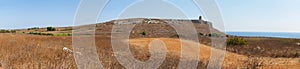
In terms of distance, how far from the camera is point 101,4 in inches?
200

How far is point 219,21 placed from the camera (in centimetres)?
558

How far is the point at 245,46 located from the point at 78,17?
21378 mm

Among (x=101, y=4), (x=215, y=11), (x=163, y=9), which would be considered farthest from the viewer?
(x=163, y=9)

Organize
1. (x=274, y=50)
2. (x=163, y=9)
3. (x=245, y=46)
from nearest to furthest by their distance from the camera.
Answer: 1. (x=163, y=9)
2. (x=274, y=50)
3. (x=245, y=46)

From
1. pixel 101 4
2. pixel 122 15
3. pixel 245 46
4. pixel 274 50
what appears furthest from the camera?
pixel 245 46

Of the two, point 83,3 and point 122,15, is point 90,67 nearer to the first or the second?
point 83,3

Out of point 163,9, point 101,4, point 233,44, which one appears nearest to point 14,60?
point 101,4

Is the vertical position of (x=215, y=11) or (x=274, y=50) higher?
(x=215, y=11)

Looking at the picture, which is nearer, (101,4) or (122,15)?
(101,4)

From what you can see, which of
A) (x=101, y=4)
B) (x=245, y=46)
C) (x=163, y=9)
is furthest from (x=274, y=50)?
(x=101, y=4)

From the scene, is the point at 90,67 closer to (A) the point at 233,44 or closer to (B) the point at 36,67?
(B) the point at 36,67

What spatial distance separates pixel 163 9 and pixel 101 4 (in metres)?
1.96

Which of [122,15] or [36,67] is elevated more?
[122,15]

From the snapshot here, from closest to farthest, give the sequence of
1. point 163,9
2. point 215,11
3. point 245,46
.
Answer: point 215,11 → point 163,9 → point 245,46
